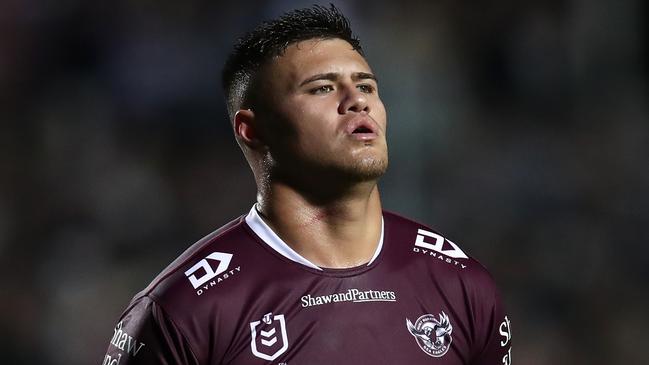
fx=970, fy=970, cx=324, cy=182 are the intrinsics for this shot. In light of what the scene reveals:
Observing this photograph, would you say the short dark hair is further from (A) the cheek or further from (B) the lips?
(B) the lips

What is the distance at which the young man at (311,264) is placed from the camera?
332 cm

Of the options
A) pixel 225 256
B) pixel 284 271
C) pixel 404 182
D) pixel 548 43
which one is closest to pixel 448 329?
pixel 284 271

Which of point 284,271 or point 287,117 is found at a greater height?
point 287,117

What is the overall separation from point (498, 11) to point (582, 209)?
5.93ft

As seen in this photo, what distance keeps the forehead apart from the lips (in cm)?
23

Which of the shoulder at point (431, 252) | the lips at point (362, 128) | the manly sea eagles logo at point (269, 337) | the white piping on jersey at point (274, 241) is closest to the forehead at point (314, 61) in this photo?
the lips at point (362, 128)

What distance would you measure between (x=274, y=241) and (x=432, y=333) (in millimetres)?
664

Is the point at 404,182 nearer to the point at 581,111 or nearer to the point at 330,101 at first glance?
the point at 581,111

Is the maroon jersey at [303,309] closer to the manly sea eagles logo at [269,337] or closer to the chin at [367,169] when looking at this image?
the manly sea eagles logo at [269,337]

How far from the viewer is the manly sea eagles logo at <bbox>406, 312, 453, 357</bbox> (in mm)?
3479

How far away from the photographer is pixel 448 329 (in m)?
3.54

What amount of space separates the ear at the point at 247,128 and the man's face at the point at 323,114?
1.9 inches

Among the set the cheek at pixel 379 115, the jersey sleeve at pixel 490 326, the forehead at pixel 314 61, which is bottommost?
the jersey sleeve at pixel 490 326

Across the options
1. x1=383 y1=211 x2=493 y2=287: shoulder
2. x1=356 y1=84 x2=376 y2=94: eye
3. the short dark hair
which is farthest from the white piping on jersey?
x1=356 y1=84 x2=376 y2=94: eye
